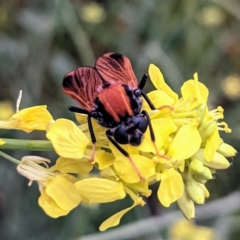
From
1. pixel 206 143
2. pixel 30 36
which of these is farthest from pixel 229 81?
pixel 206 143

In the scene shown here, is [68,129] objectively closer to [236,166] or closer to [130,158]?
[130,158]

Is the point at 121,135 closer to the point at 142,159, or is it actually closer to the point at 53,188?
the point at 142,159

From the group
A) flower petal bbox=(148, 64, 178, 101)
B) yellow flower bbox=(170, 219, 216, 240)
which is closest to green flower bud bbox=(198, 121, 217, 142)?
flower petal bbox=(148, 64, 178, 101)

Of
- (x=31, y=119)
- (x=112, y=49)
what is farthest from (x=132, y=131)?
(x=112, y=49)

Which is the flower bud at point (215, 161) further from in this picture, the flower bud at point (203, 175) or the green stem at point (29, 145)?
the green stem at point (29, 145)

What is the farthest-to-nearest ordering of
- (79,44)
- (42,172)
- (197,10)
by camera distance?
(197,10)
(79,44)
(42,172)
